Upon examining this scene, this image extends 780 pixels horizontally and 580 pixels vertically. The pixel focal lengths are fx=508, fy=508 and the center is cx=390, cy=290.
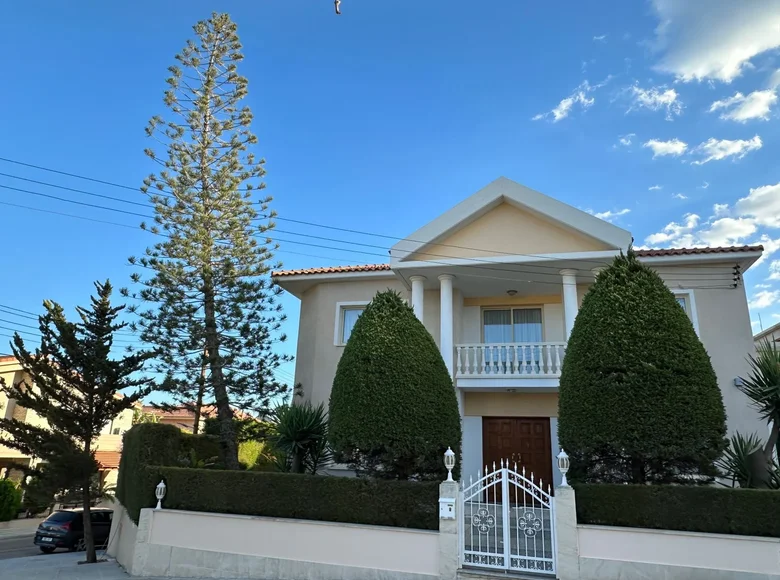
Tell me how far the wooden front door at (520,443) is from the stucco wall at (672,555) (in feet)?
21.0

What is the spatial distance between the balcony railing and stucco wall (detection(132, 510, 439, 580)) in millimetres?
6018

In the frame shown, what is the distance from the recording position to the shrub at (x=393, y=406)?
9469mm

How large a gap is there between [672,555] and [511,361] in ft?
22.5

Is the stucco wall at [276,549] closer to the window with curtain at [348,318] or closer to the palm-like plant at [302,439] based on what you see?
the palm-like plant at [302,439]

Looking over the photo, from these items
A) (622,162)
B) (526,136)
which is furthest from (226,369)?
(622,162)

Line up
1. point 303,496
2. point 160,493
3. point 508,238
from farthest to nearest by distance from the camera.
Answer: point 508,238 → point 160,493 → point 303,496

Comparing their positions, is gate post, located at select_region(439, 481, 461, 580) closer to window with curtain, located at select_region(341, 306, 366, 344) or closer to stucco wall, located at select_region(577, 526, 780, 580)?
stucco wall, located at select_region(577, 526, 780, 580)

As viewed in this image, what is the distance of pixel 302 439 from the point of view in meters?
11.9

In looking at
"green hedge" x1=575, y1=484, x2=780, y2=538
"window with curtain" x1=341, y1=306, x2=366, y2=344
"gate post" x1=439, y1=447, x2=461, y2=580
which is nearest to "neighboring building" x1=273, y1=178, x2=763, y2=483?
"window with curtain" x1=341, y1=306, x2=366, y2=344

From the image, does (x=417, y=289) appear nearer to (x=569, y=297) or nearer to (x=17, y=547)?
(x=569, y=297)

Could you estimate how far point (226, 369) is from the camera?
616 inches

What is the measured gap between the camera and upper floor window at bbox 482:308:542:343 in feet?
50.1

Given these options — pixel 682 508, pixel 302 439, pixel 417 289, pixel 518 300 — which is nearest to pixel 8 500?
pixel 302 439

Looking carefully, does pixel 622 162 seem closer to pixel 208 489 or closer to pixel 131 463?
pixel 208 489
